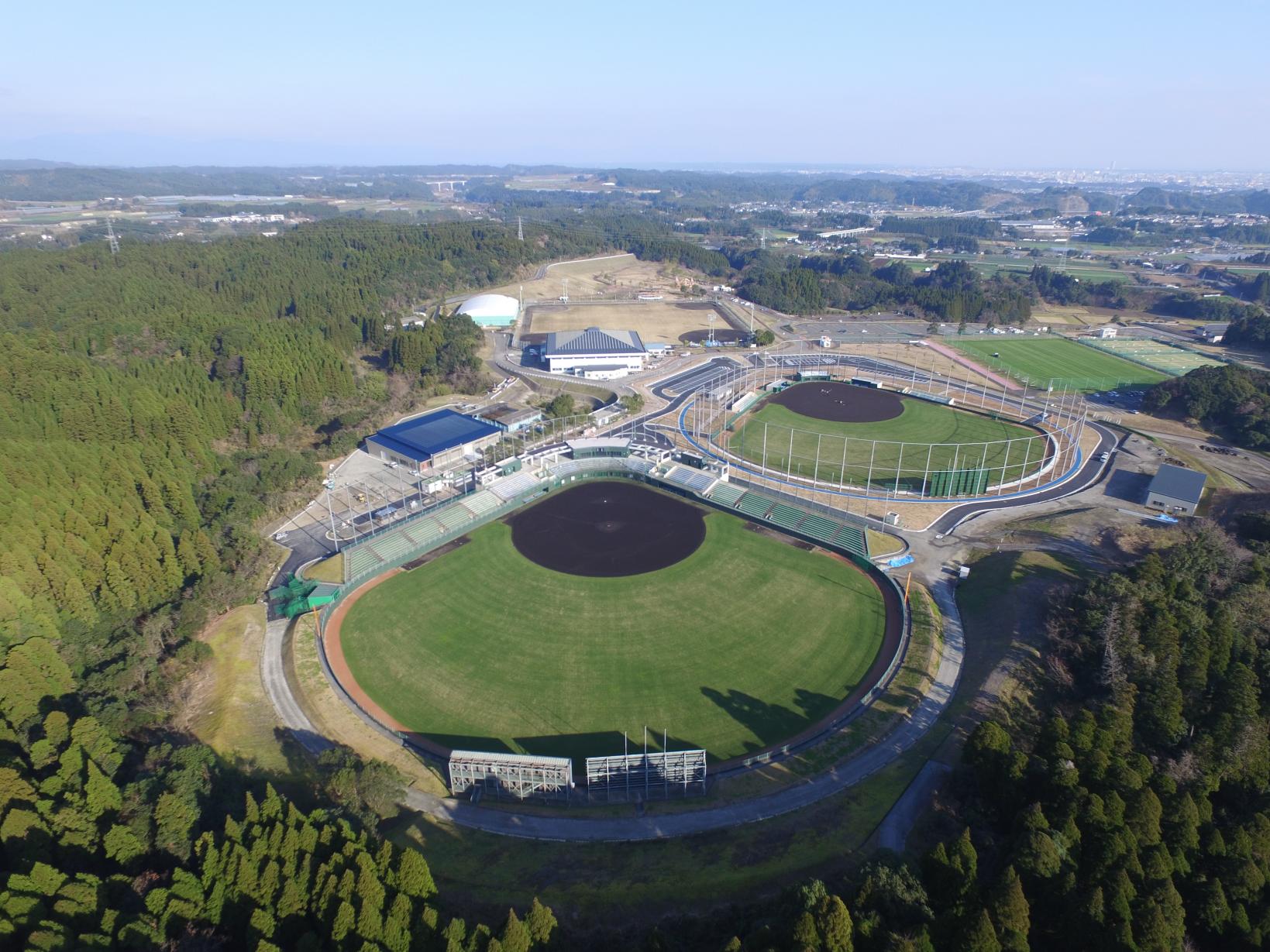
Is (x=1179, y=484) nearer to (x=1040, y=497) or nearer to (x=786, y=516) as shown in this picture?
(x=1040, y=497)

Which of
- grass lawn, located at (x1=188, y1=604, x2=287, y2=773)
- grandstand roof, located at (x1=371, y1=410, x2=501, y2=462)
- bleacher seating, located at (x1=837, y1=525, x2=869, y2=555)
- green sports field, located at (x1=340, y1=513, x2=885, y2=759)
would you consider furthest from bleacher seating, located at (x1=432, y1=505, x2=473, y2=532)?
bleacher seating, located at (x1=837, y1=525, x2=869, y2=555)

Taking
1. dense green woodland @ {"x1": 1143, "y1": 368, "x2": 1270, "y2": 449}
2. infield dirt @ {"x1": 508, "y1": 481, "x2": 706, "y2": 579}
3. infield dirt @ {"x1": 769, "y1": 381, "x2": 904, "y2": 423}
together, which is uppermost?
dense green woodland @ {"x1": 1143, "y1": 368, "x2": 1270, "y2": 449}

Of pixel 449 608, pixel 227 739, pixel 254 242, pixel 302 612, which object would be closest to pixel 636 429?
pixel 449 608

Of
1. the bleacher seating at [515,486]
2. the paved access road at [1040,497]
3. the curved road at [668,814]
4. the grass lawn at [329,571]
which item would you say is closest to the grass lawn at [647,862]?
the curved road at [668,814]

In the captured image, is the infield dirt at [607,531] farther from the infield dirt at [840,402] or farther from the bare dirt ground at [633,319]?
the bare dirt ground at [633,319]

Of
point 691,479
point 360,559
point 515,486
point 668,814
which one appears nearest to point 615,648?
point 668,814

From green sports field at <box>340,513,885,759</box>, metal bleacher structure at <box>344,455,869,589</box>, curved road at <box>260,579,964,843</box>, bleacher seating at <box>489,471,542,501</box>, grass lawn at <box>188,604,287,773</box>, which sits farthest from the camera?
bleacher seating at <box>489,471,542,501</box>

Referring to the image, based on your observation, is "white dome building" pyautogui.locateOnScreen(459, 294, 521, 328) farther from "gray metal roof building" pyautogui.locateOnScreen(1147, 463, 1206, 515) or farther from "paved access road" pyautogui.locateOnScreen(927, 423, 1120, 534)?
"gray metal roof building" pyautogui.locateOnScreen(1147, 463, 1206, 515)
